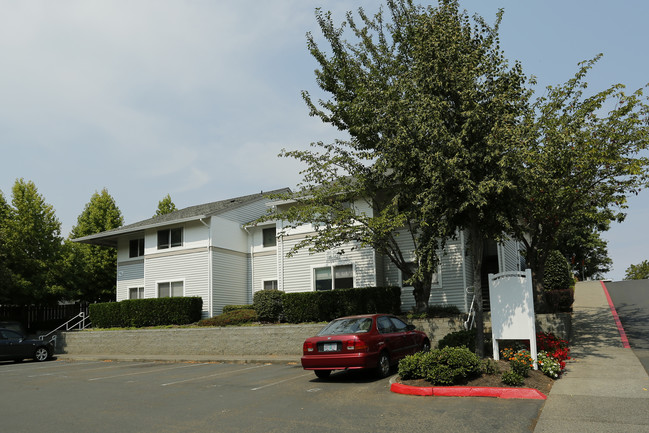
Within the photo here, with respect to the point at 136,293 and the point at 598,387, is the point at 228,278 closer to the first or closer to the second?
the point at 136,293

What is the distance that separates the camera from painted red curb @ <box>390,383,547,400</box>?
28.5 ft

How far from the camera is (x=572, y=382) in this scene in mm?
9836

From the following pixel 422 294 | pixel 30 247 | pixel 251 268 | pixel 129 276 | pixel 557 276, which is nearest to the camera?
pixel 422 294

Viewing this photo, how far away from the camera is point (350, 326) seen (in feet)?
39.1

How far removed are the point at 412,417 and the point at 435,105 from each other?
22.2 ft

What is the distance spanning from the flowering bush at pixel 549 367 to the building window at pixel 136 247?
23719 millimetres

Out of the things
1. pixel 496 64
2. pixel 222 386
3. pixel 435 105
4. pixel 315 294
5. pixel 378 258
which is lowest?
pixel 222 386

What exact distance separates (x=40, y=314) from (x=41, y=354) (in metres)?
11.7

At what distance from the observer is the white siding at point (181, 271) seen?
83.4ft

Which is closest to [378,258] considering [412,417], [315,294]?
[315,294]

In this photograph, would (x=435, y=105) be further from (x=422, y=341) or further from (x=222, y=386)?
(x=222, y=386)

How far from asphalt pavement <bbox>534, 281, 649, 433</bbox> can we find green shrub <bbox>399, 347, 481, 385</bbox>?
1507 millimetres

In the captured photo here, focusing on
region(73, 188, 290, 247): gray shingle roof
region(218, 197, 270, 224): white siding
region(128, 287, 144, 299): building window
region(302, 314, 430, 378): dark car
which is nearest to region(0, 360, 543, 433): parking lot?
region(302, 314, 430, 378): dark car

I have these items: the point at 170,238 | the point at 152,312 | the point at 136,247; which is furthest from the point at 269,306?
the point at 136,247
